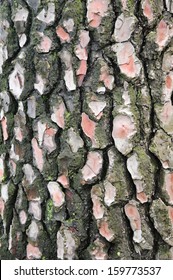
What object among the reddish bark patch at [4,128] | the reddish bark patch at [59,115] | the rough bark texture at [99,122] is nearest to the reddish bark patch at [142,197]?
the rough bark texture at [99,122]

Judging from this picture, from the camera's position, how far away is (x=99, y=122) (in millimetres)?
1460

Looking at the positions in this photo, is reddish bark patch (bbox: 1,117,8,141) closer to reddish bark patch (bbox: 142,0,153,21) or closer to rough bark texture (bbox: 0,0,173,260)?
rough bark texture (bbox: 0,0,173,260)

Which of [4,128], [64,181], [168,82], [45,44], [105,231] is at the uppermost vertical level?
[45,44]

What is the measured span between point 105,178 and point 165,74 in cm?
32

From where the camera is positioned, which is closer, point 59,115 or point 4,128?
point 59,115

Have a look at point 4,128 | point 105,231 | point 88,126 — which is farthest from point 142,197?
point 4,128

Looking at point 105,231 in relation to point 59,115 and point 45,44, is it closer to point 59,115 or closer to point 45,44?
point 59,115

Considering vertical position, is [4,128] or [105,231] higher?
[4,128]

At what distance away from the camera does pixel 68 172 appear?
4.90ft

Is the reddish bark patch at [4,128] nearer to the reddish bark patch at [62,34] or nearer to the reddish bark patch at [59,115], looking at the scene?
the reddish bark patch at [59,115]

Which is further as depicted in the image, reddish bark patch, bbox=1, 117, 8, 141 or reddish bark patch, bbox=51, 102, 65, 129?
reddish bark patch, bbox=1, 117, 8, 141

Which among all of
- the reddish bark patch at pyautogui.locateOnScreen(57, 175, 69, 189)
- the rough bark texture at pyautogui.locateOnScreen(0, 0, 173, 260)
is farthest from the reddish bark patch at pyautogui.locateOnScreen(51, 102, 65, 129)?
the reddish bark patch at pyautogui.locateOnScreen(57, 175, 69, 189)

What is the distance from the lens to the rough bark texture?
4.74ft

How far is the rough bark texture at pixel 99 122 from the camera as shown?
56.9 inches
